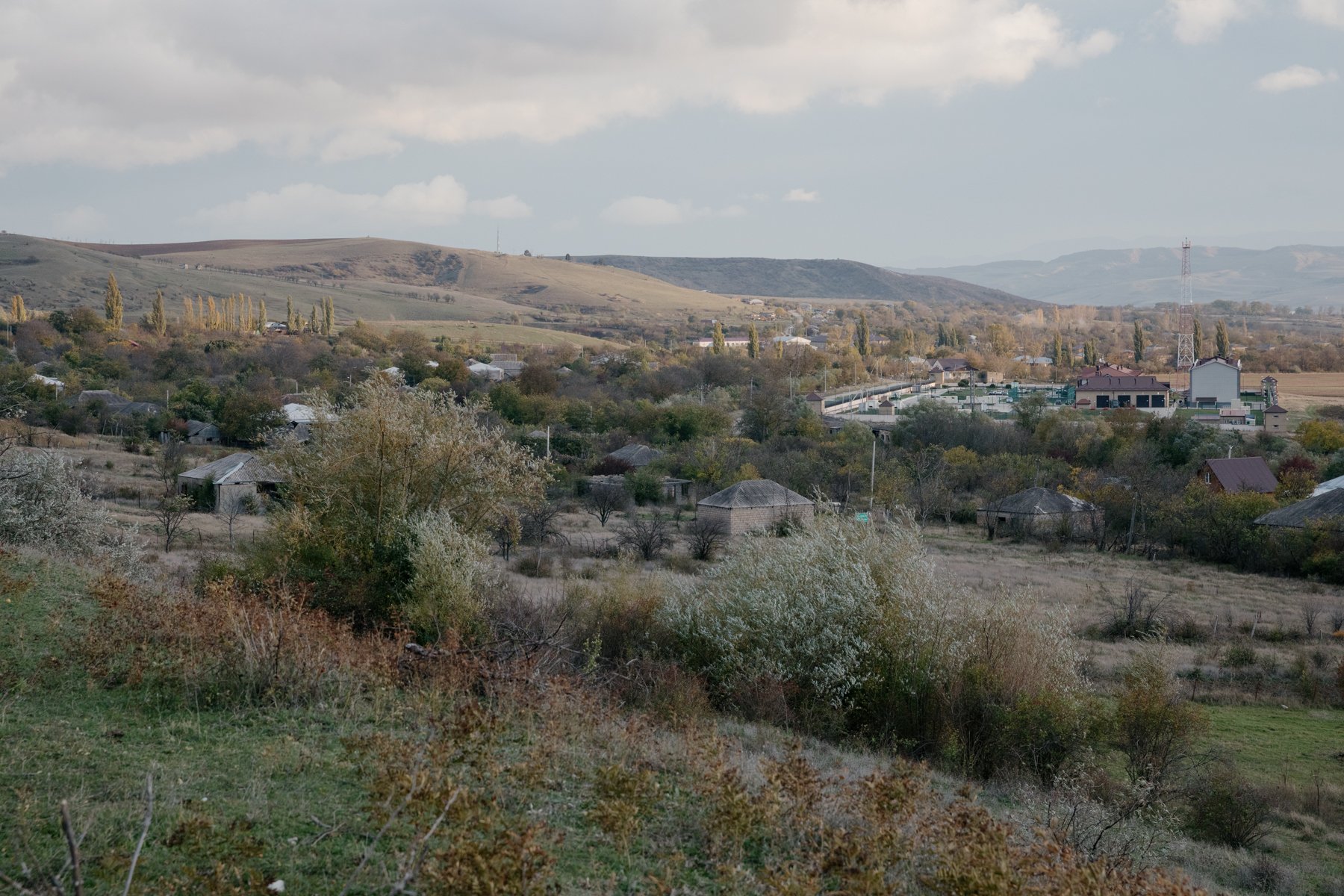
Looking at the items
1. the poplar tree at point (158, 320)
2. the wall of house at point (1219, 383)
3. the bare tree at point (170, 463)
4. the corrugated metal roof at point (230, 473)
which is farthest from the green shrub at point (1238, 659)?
the poplar tree at point (158, 320)

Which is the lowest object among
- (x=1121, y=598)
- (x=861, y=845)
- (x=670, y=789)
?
(x=1121, y=598)

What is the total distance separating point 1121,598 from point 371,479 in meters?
20.1

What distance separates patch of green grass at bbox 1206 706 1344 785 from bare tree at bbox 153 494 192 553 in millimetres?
22183

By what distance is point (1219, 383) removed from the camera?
222 ft

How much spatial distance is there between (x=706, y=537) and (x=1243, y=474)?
2323cm

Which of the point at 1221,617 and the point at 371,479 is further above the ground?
the point at 371,479

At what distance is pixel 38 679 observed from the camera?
332 inches

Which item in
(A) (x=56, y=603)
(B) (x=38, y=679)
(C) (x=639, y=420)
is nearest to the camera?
(B) (x=38, y=679)

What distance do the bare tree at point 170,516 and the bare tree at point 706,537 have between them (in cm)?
1432

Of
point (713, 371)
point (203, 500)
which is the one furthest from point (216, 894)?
point (713, 371)

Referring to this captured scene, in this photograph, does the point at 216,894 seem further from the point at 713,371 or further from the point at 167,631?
the point at 713,371

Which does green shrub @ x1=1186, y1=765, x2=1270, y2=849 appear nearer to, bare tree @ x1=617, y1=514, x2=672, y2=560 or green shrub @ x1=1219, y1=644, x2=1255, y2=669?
green shrub @ x1=1219, y1=644, x2=1255, y2=669

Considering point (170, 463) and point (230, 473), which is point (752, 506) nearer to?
point (230, 473)

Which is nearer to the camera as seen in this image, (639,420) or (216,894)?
(216,894)
